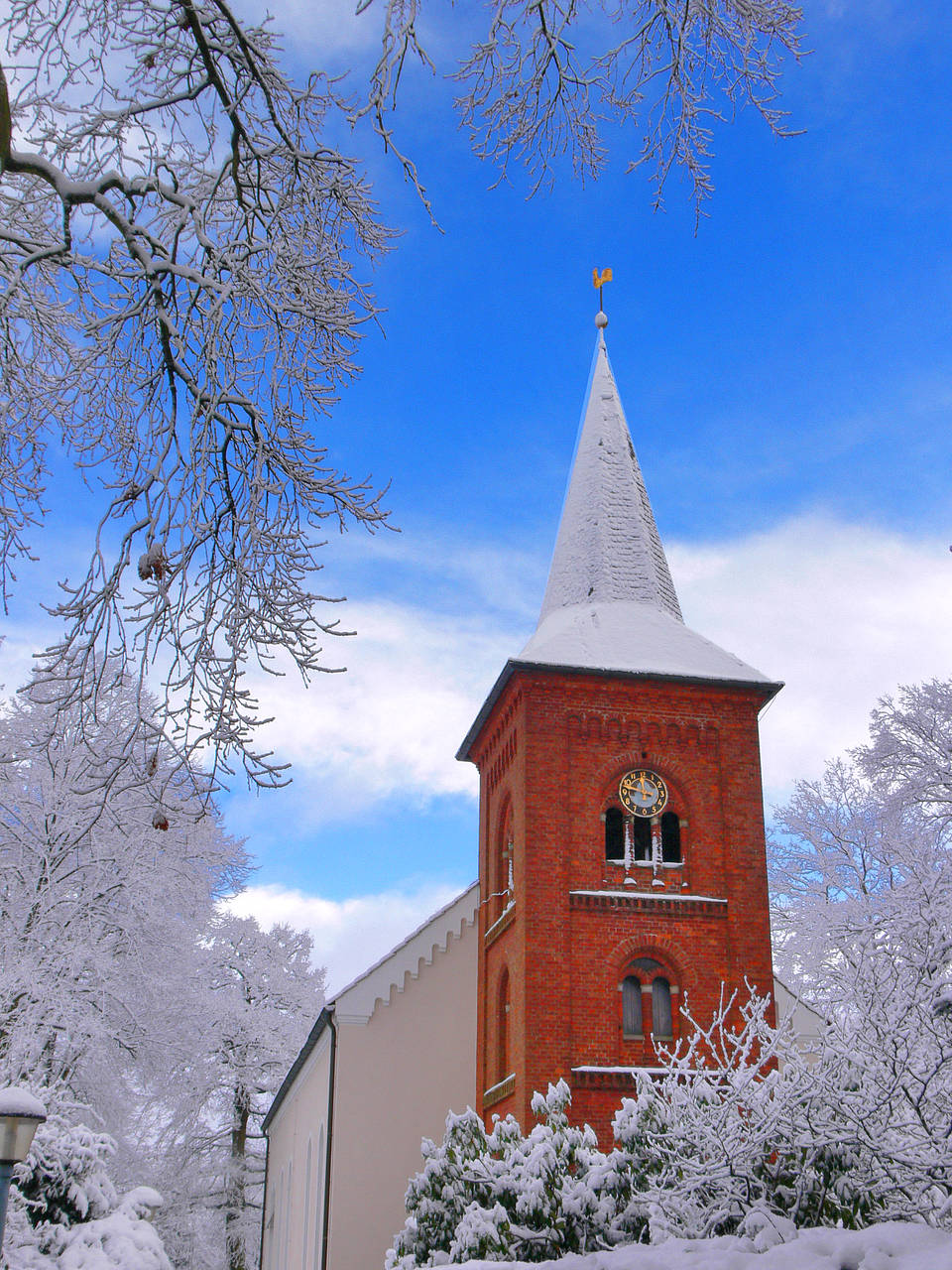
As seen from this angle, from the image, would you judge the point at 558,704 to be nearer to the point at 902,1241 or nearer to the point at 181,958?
the point at 181,958

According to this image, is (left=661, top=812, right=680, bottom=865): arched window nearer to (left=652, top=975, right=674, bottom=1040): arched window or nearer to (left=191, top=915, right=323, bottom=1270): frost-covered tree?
(left=652, top=975, right=674, bottom=1040): arched window

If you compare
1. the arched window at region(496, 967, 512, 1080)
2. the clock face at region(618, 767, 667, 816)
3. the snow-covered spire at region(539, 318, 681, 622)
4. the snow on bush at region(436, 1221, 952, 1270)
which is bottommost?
the snow on bush at region(436, 1221, 952, 1270)

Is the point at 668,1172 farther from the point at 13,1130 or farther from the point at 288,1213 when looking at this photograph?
the point at 288,1213

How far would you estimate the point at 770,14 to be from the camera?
5953 mm

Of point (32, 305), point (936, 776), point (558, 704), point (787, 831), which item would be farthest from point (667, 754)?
point (32, 305)

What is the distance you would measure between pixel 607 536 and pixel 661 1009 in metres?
8.47

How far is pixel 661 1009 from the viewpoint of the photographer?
60.8ft

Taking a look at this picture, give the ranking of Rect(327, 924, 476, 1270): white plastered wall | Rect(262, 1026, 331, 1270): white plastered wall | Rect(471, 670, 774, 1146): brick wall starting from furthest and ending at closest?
Rect(262, 1026, 331, 1270): white plastered wall < Rect(327, 924, 476, 1270): white plastered wall < Rect(471, 670, 774, 1146): brick wall

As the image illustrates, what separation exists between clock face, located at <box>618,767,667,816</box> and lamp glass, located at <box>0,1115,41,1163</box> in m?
12.6

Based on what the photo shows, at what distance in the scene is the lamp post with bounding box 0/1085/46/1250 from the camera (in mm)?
8055

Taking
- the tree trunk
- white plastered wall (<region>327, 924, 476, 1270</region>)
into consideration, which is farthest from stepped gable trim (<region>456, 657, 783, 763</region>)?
the tree trunk

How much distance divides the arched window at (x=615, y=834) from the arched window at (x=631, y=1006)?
1849 mm

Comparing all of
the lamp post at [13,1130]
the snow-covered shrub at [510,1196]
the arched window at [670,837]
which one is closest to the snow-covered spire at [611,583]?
the arched window at [670,837]

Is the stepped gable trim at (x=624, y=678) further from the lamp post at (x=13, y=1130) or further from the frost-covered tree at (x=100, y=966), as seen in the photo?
the lamp post at (x=13, y=1130)
